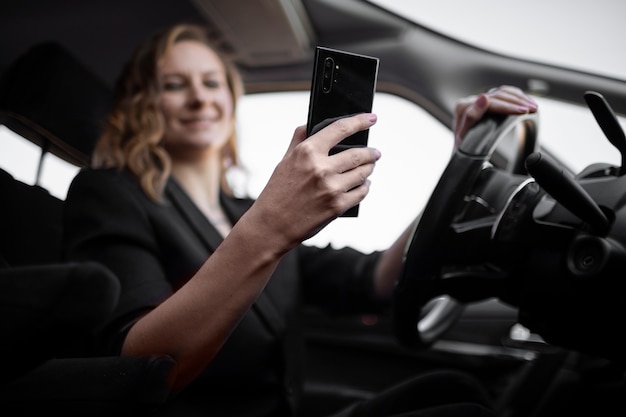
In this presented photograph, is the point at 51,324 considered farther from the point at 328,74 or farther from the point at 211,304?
the point at 328,74

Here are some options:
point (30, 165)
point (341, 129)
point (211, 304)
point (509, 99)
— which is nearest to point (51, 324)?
point (211, 304)

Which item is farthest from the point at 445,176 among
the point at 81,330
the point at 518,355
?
the point at 518,355

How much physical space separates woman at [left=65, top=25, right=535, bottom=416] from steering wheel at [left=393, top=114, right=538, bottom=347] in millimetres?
87

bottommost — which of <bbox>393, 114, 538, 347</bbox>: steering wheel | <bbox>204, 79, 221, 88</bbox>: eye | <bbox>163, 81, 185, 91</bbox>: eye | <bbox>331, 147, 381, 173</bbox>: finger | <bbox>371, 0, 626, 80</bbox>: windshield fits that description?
<bbox>393, 114, 538, 347</bbox>: steering wheel

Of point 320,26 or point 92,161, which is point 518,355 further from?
point 92,161

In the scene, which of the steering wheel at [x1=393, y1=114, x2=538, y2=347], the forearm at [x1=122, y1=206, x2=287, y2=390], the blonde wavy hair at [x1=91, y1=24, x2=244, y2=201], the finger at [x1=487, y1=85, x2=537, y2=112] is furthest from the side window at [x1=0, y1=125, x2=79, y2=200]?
the finger at [x1=487, y1=85, x2=537, y2=112]

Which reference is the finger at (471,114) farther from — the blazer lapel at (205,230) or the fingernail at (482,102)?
the blazer lapel at (205,230)

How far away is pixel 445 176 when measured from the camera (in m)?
0.80

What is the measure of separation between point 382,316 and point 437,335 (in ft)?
2.21

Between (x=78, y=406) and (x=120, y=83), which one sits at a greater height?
(x=120, y=83)

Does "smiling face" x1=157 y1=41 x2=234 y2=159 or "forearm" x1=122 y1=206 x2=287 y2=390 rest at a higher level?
"smiling face" x1=157 y1=41 x2=234 y2=159

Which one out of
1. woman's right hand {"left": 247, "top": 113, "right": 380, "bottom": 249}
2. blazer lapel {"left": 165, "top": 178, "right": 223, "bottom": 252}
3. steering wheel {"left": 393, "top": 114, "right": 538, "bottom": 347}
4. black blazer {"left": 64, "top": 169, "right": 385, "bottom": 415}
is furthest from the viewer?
blazer lapel {"left": 165, "top": 178, "right": 223, "bottom": 252}

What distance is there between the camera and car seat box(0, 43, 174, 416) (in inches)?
19.5

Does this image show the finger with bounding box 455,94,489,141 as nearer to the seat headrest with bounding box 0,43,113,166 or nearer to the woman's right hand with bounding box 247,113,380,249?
the woman's right hand with bounding box 247,113,380,249
